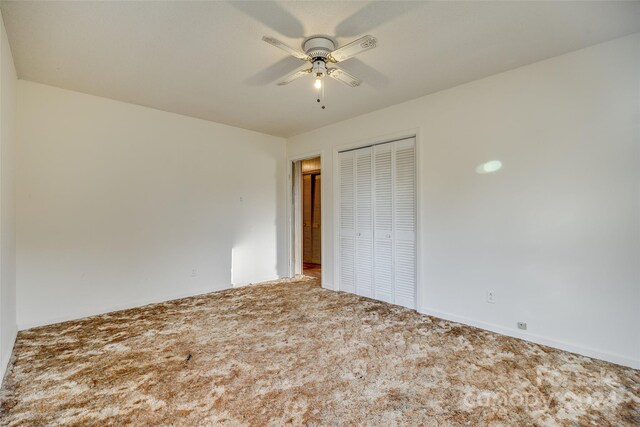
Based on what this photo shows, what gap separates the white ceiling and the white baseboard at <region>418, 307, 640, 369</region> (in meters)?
2.49

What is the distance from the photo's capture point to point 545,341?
8.87 ft

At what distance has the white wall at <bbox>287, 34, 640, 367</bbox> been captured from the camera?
7.86 feet

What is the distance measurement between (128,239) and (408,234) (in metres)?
3.48

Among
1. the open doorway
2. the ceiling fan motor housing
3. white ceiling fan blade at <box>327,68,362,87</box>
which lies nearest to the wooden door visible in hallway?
the open doorway

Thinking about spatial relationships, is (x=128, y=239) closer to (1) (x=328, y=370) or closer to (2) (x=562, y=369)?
(1) (x=328, y=370)

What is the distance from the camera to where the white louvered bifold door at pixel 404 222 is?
12.3 ft

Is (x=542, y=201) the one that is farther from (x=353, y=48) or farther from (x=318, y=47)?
(x=318, y=47)

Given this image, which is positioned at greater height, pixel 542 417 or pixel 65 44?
pixel 65 44

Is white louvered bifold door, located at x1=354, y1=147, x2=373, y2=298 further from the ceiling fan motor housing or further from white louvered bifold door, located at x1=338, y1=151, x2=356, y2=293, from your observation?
the ceiling fan motor housing

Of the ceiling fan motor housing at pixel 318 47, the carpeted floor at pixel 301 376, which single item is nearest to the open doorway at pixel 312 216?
the carpeted floor at pixel 301 376

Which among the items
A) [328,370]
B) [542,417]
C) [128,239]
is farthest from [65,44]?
[542,417]

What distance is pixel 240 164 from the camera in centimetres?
492

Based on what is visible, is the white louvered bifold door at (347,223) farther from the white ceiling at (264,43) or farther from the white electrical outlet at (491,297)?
the white electrical outlet at (491,297)

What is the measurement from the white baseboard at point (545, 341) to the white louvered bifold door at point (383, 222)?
2.35ft
